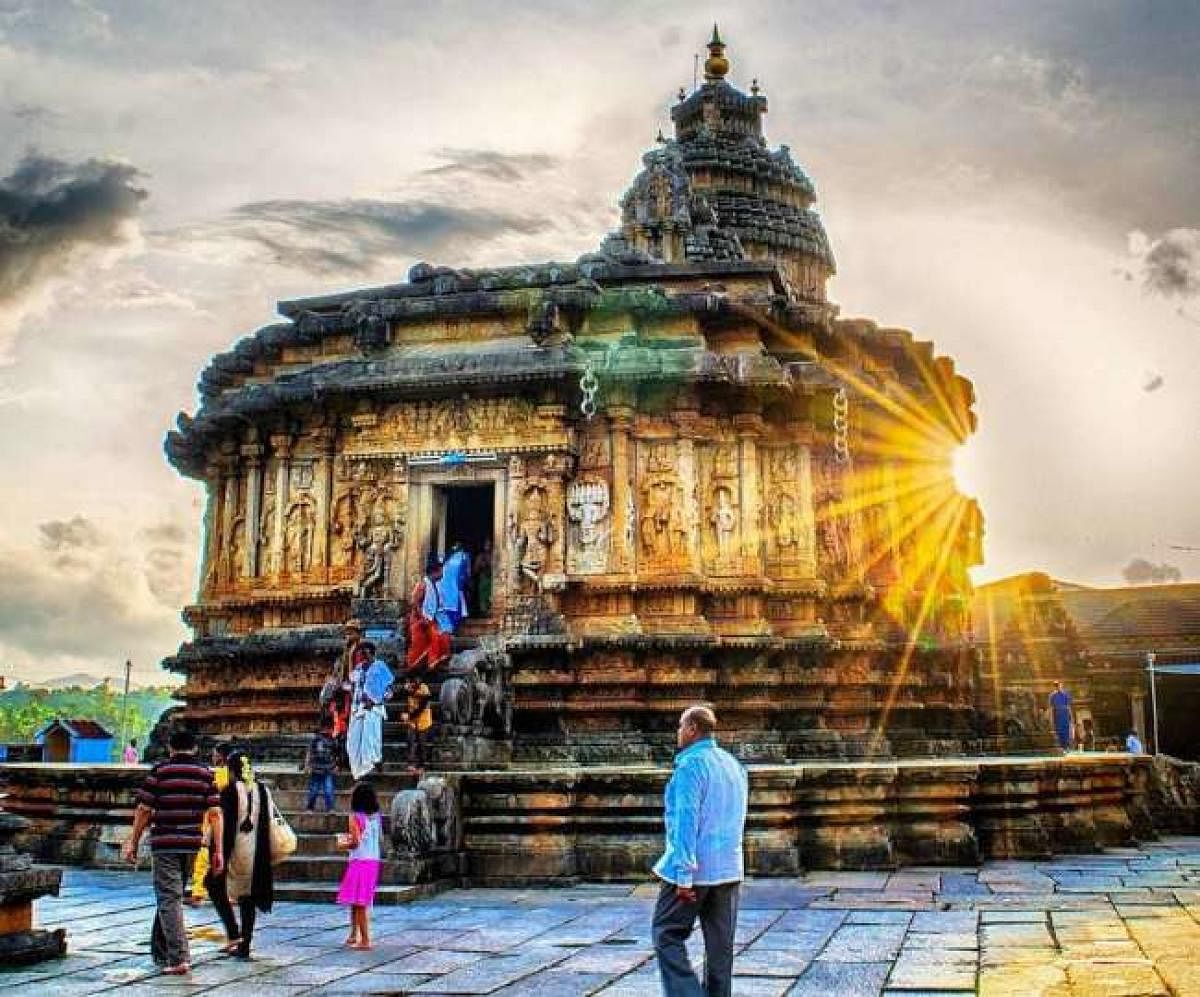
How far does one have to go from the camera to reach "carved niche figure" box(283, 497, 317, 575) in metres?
19.0

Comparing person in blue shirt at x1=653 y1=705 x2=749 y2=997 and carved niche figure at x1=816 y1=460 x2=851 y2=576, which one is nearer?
person in blue shirt at x1=653 y1=705 x2=749 y2=997

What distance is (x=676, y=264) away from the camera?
787 inches

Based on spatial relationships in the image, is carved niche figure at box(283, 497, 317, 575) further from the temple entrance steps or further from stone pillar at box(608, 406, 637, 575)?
the temple entrance steps

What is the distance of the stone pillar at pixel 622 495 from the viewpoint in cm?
1733

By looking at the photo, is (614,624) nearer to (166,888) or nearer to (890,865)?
(890,865)

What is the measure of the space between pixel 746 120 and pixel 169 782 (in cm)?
3862

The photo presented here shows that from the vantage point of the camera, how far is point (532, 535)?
57.2ft

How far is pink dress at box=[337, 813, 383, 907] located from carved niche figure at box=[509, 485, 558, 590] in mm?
8002

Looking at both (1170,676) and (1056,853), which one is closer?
(1056,853)

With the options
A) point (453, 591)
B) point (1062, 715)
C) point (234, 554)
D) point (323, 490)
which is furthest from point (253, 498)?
point (1062, 715)

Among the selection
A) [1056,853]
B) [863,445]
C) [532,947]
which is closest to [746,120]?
[863,445]

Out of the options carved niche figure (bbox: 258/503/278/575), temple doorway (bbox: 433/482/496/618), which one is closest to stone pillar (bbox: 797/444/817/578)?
temple doorway (bbox: 433/482/496/618)

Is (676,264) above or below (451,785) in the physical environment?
above

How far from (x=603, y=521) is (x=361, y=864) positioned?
9.05 meters
